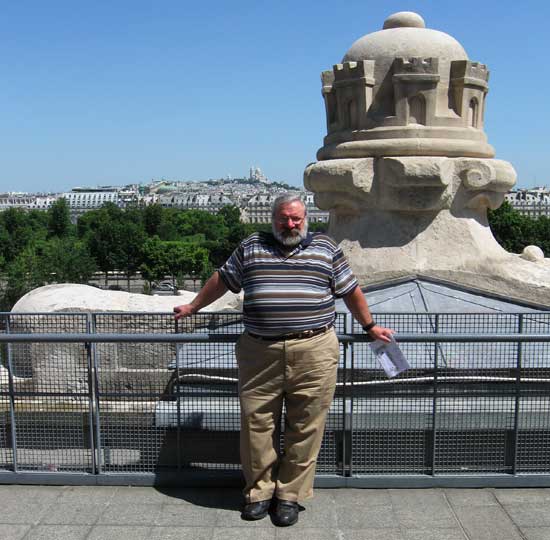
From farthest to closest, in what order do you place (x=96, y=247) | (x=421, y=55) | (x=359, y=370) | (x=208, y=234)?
(x=208, y=234), (x=96, y=247), (x=421, y=55), (x=359, y=370)

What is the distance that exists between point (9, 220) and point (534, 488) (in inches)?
2921

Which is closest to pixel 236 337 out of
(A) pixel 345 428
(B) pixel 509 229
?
(A) pixel 345 428

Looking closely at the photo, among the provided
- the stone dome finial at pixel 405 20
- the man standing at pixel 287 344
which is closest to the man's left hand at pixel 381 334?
the man standing at pixel 287 344

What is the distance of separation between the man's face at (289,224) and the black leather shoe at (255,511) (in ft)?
4.54

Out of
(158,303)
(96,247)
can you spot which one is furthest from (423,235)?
(96,247)

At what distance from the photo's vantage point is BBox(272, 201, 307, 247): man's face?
3438mm

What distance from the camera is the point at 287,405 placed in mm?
3582

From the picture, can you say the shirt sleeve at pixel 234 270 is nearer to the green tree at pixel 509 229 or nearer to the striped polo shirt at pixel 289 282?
the striped polo shirt at pixel 289 282

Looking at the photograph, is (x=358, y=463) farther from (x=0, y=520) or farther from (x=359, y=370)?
(x=0, y=520)

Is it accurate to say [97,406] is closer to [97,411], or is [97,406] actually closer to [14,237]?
[97,411]

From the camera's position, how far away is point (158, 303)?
771cm

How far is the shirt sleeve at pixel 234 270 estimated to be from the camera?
3.56m

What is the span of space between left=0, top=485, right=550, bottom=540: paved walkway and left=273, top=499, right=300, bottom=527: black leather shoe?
0.04 meters

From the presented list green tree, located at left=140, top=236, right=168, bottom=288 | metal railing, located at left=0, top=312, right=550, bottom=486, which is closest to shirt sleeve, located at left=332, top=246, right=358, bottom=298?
metal railing, located at left=0, top=312, right=550, bottom=486
